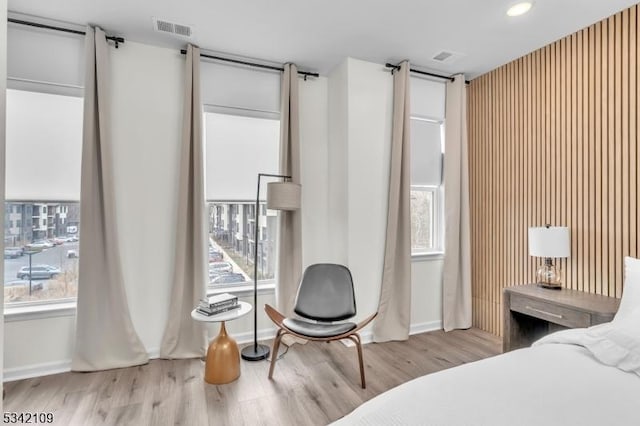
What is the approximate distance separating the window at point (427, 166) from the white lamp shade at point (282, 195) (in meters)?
1.59

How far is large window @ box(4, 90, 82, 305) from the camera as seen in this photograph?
8.83 ft

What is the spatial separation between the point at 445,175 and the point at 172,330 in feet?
10.5

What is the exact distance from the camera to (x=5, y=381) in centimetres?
258

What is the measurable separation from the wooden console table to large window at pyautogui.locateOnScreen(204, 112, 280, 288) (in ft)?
7.51

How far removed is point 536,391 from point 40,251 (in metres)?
3.49

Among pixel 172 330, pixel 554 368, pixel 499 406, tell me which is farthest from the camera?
pixel 172 330

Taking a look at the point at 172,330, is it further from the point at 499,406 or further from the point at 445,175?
the point at 445,175

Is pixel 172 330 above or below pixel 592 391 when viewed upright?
below

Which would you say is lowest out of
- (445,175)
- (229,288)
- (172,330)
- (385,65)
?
(172,330)

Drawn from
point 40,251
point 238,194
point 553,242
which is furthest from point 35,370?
point 553,242

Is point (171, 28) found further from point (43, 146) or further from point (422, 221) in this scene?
point (422, 221)

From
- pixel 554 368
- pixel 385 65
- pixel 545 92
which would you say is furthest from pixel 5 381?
pixel 545 92

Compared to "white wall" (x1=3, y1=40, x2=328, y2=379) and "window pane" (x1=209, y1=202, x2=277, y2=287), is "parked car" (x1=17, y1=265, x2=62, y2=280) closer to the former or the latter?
"white wall" (x1=3, y1=40, x2=328, y2=379)

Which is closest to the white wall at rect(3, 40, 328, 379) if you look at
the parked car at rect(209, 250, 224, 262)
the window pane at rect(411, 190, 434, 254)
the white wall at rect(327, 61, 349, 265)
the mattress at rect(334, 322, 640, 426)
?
the parked car at rect(209, 250, 224, 262)
